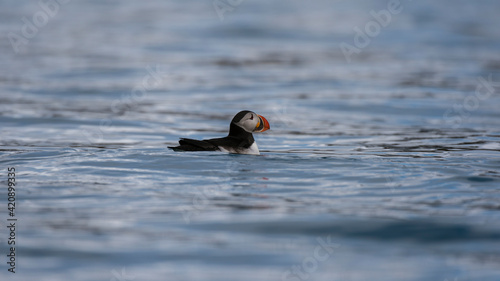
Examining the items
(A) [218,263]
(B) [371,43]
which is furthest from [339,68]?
(A) [218,263]

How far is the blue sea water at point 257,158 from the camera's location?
7.18 metres

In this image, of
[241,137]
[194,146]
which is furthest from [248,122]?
[194,146]

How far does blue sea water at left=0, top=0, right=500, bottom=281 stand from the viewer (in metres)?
7.18

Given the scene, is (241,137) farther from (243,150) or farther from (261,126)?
(261,126)

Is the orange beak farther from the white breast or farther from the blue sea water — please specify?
the blue sea water

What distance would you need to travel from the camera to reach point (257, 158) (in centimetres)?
1071

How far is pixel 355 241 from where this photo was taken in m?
7.69

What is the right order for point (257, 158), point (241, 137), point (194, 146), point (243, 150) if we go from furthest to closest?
point (241, 137) → point (243, 150) → point (257, 158) → point (194, 146)

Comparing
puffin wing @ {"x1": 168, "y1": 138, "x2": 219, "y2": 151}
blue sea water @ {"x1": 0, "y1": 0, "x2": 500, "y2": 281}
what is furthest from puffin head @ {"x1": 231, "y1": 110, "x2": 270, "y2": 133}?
puffin wing @ {"x1": 168, "y1": 138, "x2": 219, "y2": 151}

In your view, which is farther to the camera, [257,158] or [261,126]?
[261,126]

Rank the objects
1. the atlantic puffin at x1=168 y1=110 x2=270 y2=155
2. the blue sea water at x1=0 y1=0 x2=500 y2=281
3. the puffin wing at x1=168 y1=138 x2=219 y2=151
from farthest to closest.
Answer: the atlantic puffin at x1=168 y1=110 x2=270 y2=155 < the puffin wing at x1=168 y1=138 x2=219 y2=151 < the blue sea water at x1=0 y1=0 x2=500 y2=281

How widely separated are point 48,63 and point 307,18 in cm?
1714

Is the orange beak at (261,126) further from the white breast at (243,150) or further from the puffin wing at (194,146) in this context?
the puffin wing at (194,146)

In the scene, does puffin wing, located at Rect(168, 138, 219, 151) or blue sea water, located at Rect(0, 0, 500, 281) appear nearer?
blue sea water, located at Rect(0, 0, 500, 281)
